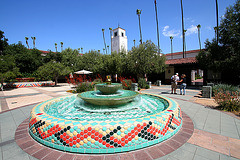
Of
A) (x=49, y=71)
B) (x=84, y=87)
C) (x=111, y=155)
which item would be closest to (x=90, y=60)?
(x=49, y=71)

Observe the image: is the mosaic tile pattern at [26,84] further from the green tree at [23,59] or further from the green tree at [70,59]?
the green tree at [70,59]

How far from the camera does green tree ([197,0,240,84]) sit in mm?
9484

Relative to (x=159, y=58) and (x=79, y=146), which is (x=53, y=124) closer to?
(x=79, y=146)

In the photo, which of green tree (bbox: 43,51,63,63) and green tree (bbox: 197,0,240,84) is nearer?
green tree (bbox: 197,0,240,84)

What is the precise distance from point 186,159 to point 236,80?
16363 millimetres

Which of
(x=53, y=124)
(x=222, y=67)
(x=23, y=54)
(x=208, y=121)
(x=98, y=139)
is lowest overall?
(x=208, y=121)

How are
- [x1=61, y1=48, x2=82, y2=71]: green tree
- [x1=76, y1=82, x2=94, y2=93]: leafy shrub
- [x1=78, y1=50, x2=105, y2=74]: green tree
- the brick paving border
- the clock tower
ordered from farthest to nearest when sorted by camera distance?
1. the clock tower
2. [x1=61, y1=48, x2=82, y2=71]: green tree
3. [x1=78, y1=50, x2=105, y2=74]: green tree
4. [x1=76, y1=82, x2=94, y2=93]: leafy shrub
5. the brick paving border

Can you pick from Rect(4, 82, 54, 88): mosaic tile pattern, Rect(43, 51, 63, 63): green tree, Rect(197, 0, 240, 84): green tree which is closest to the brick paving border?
Rect(197, 0, 240, 84): green tree

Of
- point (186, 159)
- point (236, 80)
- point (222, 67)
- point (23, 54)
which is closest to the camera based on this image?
point (186, 159)

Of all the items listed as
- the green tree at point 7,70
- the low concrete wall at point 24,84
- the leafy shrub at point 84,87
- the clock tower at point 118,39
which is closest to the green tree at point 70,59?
the low concrete wall at point 24,84

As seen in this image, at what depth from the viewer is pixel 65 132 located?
247cm

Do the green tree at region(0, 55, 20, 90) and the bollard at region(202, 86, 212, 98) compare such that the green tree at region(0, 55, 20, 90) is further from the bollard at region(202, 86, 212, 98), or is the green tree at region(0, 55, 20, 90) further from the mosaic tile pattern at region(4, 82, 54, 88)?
the bollard at region(202, 86, 212, 98)

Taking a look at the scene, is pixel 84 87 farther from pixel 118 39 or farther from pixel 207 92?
pixel 118 39

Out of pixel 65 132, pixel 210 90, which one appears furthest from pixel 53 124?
pixel 210 90
